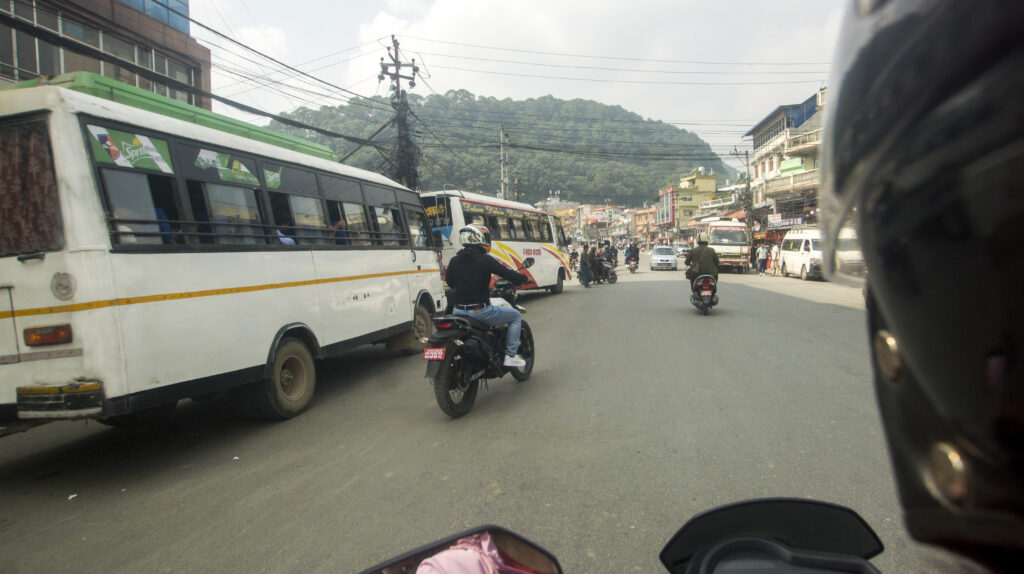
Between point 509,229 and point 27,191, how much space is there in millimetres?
12792

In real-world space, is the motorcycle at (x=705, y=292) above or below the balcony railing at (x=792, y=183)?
below

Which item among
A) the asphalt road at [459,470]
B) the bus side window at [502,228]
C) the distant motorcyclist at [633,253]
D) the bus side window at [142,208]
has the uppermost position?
the bus side window at [502,228]

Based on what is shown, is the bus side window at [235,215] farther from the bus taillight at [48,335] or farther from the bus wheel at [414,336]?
the bus wheel at [414,336]

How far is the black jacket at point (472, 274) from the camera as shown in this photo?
5.32 m

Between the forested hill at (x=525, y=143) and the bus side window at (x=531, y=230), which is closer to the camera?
the bus side window at (x=531, y=230)

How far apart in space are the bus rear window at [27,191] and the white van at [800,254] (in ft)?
66.6

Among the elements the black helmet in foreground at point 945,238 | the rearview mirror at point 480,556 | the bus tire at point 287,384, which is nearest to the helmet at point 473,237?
the bus tire at point 287,384

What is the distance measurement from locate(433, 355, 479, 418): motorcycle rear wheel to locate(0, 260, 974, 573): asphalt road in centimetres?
14

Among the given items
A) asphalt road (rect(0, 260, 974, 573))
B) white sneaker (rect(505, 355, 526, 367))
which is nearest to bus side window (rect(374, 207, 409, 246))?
asphalt road (rect(0, 260, 974, 573))

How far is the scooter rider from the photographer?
532 cm

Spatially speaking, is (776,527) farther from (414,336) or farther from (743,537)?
(414,336)

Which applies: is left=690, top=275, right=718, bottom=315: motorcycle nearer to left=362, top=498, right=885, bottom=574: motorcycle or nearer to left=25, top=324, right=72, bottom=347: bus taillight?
left=362, top=498, right=885, bottom=574: motorcycle

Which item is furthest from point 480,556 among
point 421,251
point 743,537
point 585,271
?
point 585,271

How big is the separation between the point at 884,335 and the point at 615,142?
52.1m
